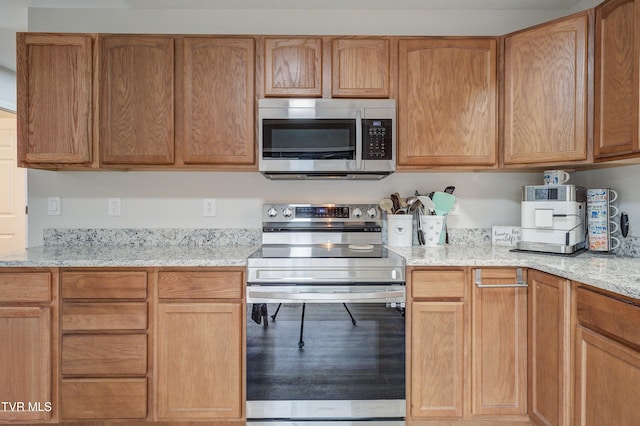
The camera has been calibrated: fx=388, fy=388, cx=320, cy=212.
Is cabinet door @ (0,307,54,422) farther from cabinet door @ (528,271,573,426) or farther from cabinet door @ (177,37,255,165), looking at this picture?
cabinet door @ (528,271,573,426)

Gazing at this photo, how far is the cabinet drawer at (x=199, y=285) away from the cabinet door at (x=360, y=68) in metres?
1.19

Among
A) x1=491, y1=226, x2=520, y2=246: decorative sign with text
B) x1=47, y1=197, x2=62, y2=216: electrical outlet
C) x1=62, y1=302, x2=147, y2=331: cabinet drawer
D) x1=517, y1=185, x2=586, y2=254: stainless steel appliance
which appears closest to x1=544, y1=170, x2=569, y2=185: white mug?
x1=517, y1=185, x2=586, y2=254: stainless steel appliance

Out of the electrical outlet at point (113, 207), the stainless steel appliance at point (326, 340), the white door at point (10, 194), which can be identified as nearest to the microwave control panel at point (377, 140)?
the stainless steel appliance at point (326, 340)

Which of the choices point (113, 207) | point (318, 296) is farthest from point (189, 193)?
point (318, 296)

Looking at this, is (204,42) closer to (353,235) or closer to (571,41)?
(353,235)

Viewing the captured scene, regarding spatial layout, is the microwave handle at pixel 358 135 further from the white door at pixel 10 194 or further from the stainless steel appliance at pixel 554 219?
the white door at pixel 10 194

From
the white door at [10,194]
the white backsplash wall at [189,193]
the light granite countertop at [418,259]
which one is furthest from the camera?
the white door at [10,194]

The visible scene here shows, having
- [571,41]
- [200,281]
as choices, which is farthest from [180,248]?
[571,41]

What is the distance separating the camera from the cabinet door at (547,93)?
1.93 metres

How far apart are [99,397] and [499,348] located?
1.97 metres

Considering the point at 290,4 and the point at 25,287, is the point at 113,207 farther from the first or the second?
the point at 290,4

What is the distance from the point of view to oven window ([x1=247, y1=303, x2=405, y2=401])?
190cm

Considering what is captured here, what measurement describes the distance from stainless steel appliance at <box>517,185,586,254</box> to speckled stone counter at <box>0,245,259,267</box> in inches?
60.8

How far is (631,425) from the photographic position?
1268 millimetres
